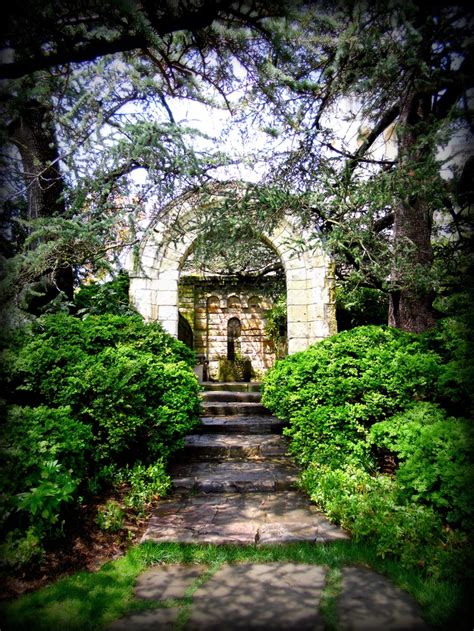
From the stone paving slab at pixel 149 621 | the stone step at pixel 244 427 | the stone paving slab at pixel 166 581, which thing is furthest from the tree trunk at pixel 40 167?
the stone paving slab at pixel 149 621

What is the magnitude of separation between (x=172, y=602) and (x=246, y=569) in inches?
22.4

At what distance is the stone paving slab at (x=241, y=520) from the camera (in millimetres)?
3018

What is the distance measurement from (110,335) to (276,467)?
255 centimetres

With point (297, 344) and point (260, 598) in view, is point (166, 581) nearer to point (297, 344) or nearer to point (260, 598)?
point (260, 598)

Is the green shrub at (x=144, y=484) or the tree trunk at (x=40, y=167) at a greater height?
the tree trunk at (x=40, y=167)

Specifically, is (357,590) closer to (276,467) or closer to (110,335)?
(276,467)

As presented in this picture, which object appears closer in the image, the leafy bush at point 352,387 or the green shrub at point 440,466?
the green shrub at point 440,466

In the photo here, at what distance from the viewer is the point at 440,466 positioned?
2.70 metres

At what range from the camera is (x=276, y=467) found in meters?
4.61

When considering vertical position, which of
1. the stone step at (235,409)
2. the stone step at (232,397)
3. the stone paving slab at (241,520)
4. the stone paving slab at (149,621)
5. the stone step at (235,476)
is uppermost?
the stone step at (232,397)

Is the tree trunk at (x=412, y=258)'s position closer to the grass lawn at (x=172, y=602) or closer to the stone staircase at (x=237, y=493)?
the stone staircase at (x=237, y=493)

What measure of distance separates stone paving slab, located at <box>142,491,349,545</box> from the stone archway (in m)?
3.21

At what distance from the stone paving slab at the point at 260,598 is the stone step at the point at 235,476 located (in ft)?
4.63

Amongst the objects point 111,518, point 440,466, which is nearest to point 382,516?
point 440,466
